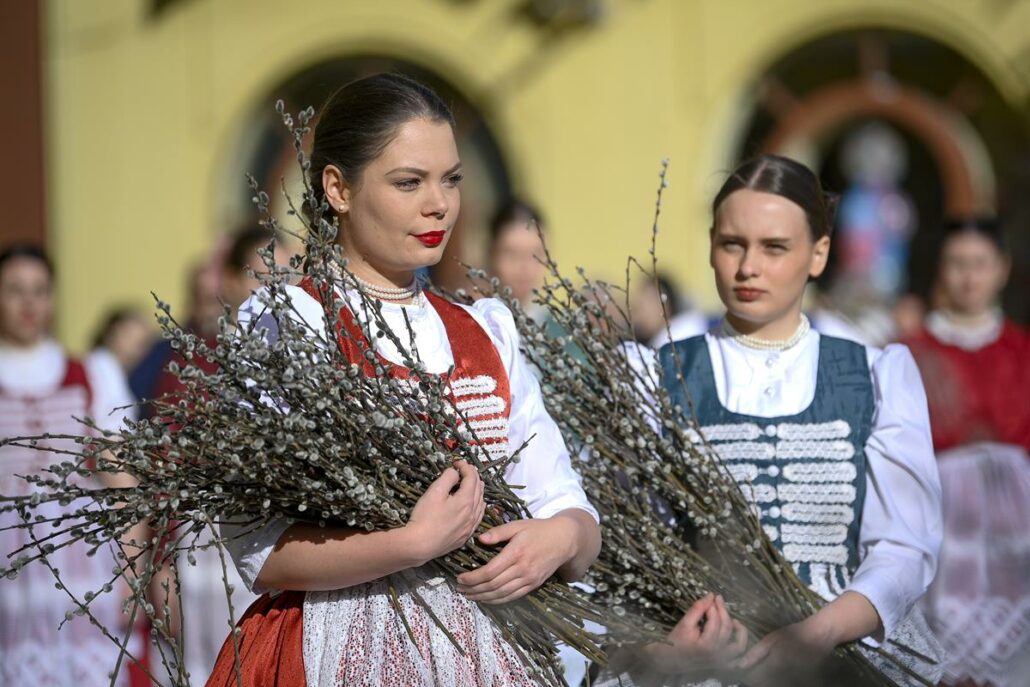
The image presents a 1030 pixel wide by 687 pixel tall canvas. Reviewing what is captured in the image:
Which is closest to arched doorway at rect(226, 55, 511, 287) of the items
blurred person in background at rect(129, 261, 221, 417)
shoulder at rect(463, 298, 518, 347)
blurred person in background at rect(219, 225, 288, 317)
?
blurred person in background at rect(129, 261, 221, 417)

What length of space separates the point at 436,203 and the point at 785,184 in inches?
33.8

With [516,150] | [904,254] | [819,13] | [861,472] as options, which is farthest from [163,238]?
[861,472]

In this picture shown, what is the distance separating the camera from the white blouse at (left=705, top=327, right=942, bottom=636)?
2.74m

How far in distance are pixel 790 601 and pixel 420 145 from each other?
1015mm

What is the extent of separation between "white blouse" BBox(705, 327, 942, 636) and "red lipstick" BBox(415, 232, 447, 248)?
0.78 meters

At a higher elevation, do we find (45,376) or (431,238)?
(45,376)

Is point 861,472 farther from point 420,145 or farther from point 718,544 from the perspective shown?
point 420,145

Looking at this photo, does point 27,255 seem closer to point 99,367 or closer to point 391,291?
point 99,367

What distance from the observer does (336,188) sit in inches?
97.5

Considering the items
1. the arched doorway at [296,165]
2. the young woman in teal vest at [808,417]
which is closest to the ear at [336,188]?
the young woman in teal vest at [808,417]

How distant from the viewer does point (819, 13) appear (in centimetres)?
987

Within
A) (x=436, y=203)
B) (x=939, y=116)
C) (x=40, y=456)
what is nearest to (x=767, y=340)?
(x=436, y=203)

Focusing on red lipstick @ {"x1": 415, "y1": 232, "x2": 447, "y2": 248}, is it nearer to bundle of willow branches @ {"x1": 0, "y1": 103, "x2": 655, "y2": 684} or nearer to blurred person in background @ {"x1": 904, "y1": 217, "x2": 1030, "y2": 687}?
bundle of willow branches @ {"x1": 0, "y1": 103, "x2": 655, "y2": 684}

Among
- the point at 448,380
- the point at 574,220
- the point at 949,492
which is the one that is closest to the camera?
the point at 448,380
